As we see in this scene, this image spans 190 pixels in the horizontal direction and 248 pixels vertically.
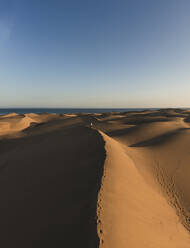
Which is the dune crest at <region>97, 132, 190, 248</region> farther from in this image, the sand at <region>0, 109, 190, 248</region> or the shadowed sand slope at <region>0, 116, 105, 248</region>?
the shadowed sand slope at <region>0, 116, 105, 248</region>

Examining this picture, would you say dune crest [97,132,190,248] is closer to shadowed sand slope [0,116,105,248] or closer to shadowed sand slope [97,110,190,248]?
A: shadowed sand slope [97,110,190,248]

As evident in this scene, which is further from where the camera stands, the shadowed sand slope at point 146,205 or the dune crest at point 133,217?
the shadowed sand slope at point 146,205

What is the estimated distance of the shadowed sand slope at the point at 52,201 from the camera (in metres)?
3.10

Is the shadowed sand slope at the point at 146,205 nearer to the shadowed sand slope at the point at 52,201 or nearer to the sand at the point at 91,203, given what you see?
the sand at the point at 91,203

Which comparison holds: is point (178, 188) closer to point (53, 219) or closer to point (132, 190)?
point (132, 190)

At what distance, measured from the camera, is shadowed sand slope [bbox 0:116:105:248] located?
310cm

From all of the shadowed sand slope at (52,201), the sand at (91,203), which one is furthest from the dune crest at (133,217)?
the shadowed sand slope at (52,201)

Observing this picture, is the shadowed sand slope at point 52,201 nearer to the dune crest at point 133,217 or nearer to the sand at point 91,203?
the sand at point 91,203

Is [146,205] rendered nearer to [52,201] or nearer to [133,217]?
[133,217]

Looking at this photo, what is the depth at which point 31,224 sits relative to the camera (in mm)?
3596

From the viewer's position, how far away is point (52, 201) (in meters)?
4.30

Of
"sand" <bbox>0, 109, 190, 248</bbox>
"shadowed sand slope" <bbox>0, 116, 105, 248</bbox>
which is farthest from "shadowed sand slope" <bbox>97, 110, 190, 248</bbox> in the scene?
"shadowed sand slope" <bbox>0, 116, 105, 248</bbox>

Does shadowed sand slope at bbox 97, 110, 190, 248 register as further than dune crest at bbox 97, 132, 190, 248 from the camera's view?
Yes

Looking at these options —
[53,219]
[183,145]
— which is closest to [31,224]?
[53,219]
